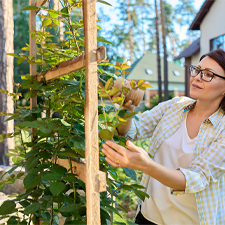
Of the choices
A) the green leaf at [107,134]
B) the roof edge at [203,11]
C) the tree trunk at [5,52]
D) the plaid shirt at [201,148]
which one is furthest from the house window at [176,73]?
the green leaf at [107,134]

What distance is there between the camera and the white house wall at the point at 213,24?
9180 millimetres

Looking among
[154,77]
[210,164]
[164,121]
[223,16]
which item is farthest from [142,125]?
[154,77]

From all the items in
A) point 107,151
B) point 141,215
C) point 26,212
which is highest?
point 107,151

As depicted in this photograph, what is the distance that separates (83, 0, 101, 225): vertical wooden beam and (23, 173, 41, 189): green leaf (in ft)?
1.19

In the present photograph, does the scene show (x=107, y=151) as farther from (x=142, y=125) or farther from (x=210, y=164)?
(x=142, y=125)

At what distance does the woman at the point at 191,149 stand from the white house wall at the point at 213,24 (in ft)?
29.3

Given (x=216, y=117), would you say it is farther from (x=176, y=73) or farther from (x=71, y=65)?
(x=176, y=73)

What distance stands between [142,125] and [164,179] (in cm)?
50

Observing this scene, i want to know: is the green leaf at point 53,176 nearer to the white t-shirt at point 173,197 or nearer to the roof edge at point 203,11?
the white t-shirt at point 173,197

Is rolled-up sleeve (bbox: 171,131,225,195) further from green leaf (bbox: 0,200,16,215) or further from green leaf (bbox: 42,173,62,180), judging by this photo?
green leaf (bbox: 0,200,16,215)

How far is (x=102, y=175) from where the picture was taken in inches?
28.1

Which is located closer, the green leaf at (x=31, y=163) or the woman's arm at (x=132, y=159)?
the woman's arm at (x=132, y=159)

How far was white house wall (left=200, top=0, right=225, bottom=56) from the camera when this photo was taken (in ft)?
30.1

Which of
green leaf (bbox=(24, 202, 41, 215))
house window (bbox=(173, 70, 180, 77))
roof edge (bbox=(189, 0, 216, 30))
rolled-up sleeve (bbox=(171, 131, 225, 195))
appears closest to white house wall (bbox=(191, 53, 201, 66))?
roof edge (bbox=(189, 0, 216, 30))
